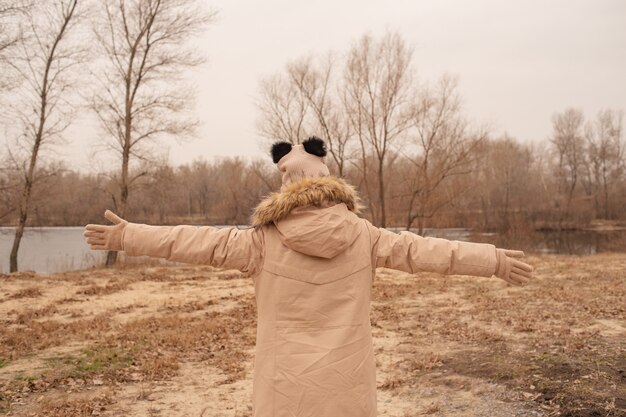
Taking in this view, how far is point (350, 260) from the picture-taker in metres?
2.52

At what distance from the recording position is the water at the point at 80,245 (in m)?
21.1

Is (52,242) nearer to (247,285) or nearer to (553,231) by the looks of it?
(247,285)

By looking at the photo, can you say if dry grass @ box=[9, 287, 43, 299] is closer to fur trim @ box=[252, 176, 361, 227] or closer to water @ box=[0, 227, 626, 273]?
water @ box=[0, 227, 626, 273]

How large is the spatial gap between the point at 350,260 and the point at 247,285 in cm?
→ 1234

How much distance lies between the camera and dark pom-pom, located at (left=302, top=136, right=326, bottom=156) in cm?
275

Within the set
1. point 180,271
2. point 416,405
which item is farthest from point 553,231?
point 416,405

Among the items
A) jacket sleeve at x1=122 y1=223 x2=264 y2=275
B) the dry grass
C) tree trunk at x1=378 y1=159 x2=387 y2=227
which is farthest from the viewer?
tree trunk at x1=378 y1=159 x2=387 y2=227

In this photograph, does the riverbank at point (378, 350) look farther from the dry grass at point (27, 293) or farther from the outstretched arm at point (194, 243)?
the outstretched arm at point (194, 243)

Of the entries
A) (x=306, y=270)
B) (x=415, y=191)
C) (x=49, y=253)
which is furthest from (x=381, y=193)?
(x=306, y=270)

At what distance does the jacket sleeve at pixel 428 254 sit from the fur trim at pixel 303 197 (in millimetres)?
274

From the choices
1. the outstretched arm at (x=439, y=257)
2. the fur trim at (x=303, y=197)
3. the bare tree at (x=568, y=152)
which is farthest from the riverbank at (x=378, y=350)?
the bare tree at (x=568, y=152)

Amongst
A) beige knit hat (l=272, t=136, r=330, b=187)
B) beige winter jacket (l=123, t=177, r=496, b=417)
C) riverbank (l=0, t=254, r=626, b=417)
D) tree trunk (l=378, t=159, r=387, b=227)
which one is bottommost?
riverbank (l=0, t=254, r=626, b=417)

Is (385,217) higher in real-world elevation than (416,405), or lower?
higher

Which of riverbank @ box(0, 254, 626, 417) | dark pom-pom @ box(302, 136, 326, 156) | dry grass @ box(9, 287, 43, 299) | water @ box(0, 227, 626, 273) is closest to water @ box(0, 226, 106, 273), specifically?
water @ box(0, 227, 626, 273)
